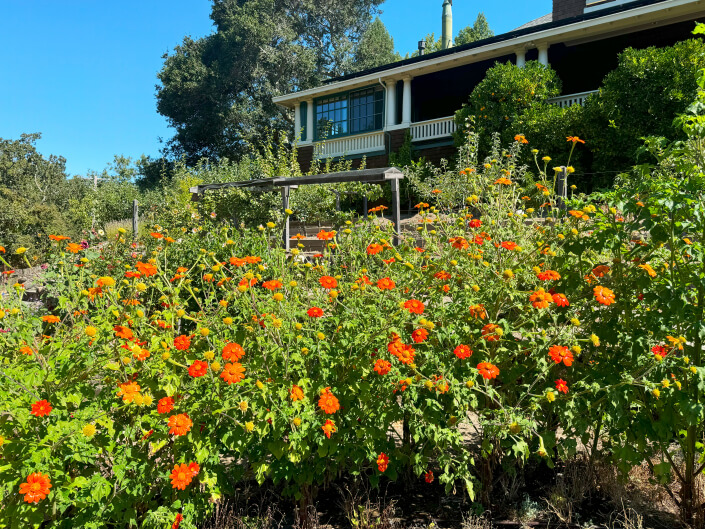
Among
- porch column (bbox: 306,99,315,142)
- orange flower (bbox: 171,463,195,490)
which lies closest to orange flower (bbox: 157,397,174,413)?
orange flower (bbox: 171,463,195,490)

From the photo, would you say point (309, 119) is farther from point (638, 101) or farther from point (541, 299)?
point (541, 299)

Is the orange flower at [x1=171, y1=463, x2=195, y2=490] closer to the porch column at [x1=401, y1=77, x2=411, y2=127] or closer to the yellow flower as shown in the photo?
the yellow flower

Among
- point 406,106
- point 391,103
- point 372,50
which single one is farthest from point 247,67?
point 406,106

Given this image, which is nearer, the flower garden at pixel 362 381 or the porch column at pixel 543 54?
the flower garden at pixel 362 381

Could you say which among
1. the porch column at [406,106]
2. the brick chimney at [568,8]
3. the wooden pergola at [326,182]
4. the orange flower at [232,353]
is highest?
the brick chimney at [568,8]

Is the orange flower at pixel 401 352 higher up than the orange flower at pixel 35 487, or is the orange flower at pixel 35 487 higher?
the orange flower at pixel 401 352

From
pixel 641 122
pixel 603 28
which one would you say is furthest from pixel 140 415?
pixel 603 28

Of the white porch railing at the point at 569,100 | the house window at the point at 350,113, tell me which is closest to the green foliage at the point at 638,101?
the white porch railing at the point at 569,100

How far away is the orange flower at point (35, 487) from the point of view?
→ 160 centimetres

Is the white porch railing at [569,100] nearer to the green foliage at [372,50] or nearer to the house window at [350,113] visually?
the house window at [350,113]

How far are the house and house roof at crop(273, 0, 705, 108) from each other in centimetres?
2

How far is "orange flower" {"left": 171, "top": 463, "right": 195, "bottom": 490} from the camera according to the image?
5.81 feet

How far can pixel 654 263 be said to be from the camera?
7.68ft

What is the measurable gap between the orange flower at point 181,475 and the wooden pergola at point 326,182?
313cm
